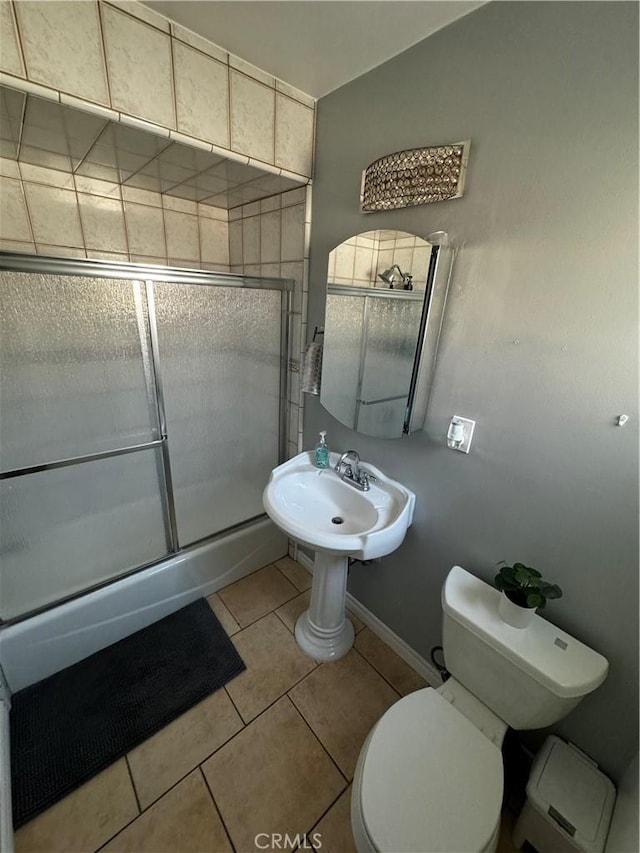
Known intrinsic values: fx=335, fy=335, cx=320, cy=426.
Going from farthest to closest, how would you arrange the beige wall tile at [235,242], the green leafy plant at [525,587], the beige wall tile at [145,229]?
A: the beige wall tile at [235,242] → the beige wall tile at [145,229] → the green leafy plant at [525,587]

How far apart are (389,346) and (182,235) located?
54.6 inches

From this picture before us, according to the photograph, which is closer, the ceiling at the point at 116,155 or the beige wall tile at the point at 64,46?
the beige wall tile at the point at 64,46

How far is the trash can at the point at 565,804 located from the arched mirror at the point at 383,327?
3.36 feet

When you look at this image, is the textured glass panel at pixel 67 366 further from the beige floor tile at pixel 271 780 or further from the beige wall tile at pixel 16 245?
the beige floor tile at pixel 271 780

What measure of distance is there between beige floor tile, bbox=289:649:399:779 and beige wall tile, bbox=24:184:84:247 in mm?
2211

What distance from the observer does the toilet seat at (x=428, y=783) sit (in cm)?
74

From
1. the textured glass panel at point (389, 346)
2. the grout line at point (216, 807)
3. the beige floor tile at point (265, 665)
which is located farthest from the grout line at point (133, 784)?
the textured glass panel at point (389, 346)

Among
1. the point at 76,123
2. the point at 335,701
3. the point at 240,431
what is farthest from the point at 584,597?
the point at 76,123

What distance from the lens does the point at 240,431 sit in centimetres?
177

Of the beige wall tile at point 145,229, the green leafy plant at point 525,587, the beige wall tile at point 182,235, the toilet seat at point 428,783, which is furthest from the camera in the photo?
the beige wall tile at point 182,235

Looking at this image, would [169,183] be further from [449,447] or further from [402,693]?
[402,693]

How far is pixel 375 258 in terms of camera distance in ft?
4.00

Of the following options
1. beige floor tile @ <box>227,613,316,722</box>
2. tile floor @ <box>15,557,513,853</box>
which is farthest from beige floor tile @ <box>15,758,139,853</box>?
beige floor tile @ <box>227,613,316,722</box>

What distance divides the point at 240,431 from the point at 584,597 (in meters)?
1.50
